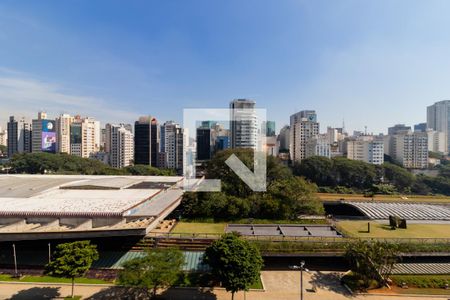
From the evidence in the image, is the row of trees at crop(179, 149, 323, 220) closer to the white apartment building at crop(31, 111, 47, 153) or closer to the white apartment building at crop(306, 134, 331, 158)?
the white apartment building at crop(306, 134, 331, 158)

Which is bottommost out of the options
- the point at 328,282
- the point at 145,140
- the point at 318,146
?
the point at 328,282

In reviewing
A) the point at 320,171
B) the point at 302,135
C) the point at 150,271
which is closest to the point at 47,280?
the point at 150,271

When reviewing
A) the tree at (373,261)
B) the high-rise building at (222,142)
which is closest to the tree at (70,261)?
the tree at (373,261)

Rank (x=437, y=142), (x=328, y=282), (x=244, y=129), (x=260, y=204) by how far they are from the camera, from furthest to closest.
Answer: (x=437, y=142) < (x=244, y=129) < (x=260, y=204) < (x=328, y=282)

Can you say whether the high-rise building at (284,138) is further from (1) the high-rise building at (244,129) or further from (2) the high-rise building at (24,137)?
(2) the high-rise building at (24,137)

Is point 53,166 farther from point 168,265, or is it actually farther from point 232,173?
point 168,265

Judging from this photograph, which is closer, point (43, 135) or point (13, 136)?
point (43, 135)

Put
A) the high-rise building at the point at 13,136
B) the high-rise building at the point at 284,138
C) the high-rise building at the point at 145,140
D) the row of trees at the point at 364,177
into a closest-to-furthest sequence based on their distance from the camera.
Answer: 1. the row of trees at the point at 364,177
2. the high-rise building at the point at 145,140
3. the high-rise building at the point at 13,136
4. the high-rise building at the point at 284,138
